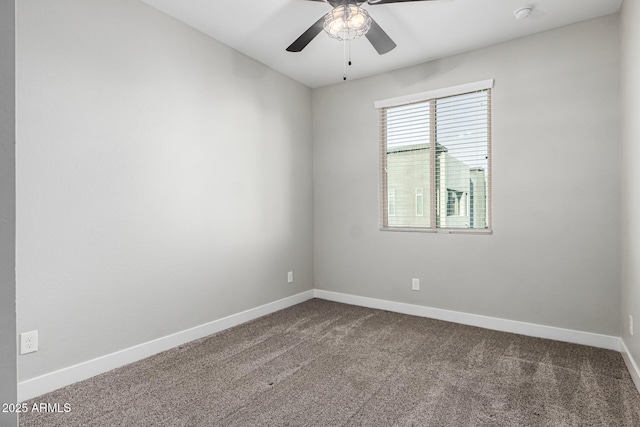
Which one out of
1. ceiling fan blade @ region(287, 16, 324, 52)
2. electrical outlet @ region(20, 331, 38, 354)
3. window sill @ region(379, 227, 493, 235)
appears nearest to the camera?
electrical outlet @ region(20, 331, 38, 354)

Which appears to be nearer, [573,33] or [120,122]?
[120,122]

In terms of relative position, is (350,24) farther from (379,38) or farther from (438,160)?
(438,160)

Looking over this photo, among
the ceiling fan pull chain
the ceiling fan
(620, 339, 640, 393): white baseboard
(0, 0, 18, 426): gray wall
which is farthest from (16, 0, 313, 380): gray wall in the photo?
(620, 339, 640, 393): white baseboard

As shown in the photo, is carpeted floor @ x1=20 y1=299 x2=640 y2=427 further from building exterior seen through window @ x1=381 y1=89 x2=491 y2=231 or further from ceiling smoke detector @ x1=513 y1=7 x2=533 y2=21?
ceiling smoke detector @ x1=513 y1=7 x2=533 y2=21

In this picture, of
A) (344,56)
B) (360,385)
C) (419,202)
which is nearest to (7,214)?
(360,385)

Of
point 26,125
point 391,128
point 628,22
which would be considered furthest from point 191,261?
point 628,22

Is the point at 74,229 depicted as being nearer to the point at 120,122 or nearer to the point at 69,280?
the point at 69,280

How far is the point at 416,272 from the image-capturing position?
3.67m

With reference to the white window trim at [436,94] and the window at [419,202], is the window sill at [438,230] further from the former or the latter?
the white window trim at [436,94]

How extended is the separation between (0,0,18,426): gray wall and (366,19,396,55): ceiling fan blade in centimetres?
229

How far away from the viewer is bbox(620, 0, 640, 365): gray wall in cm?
211

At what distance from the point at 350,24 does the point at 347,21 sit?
0.12 ft

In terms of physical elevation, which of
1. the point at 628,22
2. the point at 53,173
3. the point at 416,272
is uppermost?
the point at 628,22

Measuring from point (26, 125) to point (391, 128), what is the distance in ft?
10.3
